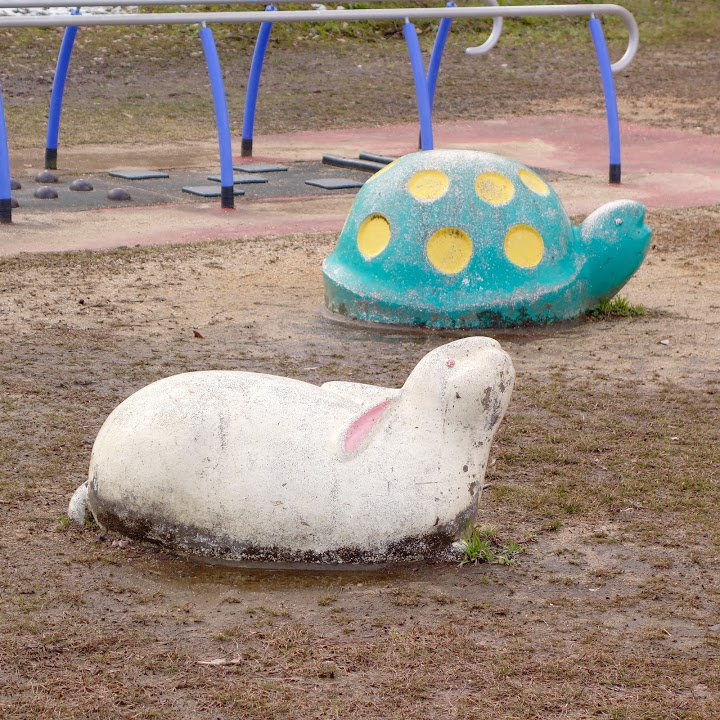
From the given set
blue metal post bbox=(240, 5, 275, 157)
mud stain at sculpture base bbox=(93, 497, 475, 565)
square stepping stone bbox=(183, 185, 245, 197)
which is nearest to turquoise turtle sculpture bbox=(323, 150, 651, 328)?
mud stain at sculpture base bbox=(93, 497, 475, 565)

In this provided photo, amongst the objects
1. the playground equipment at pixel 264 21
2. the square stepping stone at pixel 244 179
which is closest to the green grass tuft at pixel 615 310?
the playground equipment at pixel 264 21

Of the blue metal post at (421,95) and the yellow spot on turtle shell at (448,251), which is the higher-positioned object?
the blue metal post at (421,95)

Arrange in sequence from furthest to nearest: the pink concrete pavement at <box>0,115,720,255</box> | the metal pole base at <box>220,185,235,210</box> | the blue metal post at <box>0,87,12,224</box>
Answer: the metal pole base at <box>220,185,235,210</box>, the pink concrete pavement at <box>0,115,720,255</box>, the blue metal post at <box>0,87,12,224</box>

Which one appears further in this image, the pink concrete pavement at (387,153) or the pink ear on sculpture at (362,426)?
the pink concrete pavement at (387,153)

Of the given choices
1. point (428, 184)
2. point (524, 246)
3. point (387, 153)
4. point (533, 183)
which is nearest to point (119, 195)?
point (387, 153)

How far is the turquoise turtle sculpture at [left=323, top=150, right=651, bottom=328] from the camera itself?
6.75 metres

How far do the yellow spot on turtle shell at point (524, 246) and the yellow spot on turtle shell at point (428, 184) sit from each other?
389 millimetres

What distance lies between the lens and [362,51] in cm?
1852

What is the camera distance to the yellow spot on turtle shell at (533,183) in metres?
6.98

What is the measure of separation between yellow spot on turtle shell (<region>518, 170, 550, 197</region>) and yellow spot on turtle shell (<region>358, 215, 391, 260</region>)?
0.73 m

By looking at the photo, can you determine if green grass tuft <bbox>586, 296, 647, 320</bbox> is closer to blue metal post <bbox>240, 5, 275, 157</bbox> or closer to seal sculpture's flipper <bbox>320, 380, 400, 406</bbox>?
seal sculpture's flipper <bbox>320, 380, 400, 406</bbox>

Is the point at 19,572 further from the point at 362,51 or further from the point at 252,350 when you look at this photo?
the point at 362,51

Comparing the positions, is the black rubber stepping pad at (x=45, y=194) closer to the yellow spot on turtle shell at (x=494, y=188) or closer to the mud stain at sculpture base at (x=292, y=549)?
the yellow spot on turtle shell at (x=494, y=188)

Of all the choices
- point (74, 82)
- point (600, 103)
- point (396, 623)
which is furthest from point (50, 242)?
point (600, 103)
